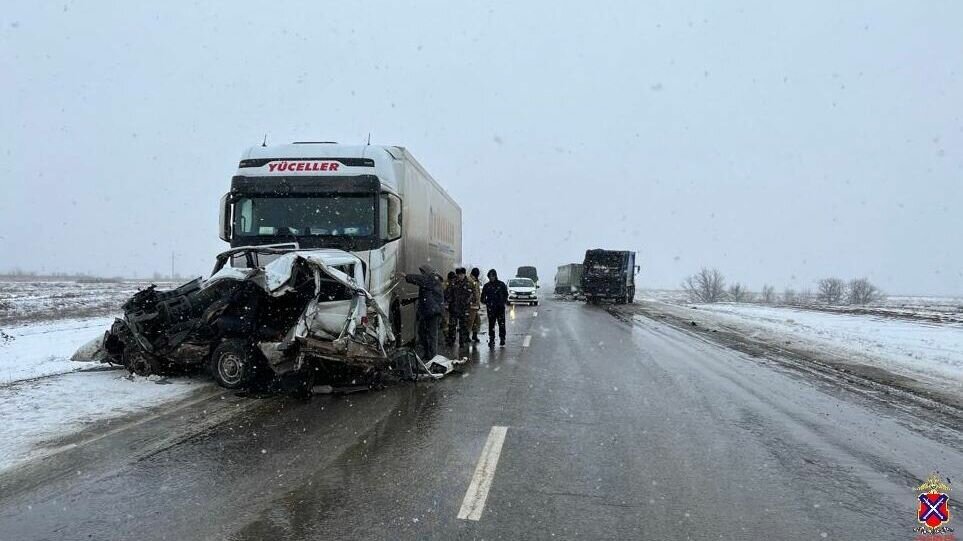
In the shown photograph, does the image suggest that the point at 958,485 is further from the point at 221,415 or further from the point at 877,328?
the point at 877,328

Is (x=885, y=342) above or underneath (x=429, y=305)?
underneath

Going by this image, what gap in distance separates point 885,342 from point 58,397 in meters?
18.6

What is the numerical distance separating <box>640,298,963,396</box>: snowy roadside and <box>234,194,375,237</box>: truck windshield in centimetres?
932

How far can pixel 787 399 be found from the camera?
7.83 m

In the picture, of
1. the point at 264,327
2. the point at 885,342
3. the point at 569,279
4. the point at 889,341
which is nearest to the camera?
the point at 264,327

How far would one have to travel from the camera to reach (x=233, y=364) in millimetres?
7961

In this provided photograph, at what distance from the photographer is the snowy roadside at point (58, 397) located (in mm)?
5660

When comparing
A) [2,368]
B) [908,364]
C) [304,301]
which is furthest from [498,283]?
[2,368]

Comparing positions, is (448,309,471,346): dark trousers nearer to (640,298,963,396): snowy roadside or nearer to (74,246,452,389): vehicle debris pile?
(74,246,452,389): vehicle debris pile

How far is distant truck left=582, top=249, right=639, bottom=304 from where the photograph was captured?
118ft

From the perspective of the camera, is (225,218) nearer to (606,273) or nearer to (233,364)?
(233,364)

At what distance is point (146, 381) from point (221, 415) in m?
2.40

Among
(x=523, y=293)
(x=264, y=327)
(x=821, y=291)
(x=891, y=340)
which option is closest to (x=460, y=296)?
(x=264, y=327)

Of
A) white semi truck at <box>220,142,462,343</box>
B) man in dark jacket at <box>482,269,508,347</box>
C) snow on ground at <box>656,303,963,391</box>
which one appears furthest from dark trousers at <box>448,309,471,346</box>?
snow on ground at <box>656,303,963,391</box>
